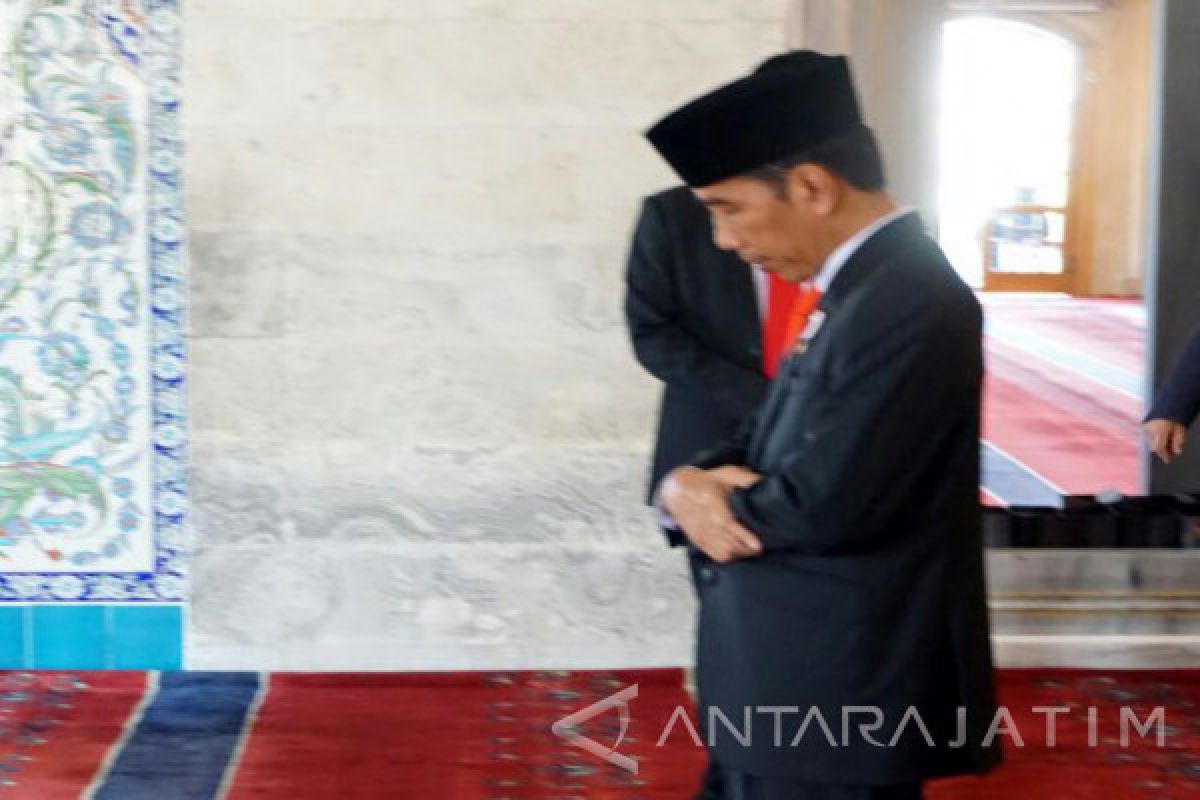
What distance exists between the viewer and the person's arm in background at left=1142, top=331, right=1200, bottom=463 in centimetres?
421

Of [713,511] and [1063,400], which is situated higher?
[713,511]

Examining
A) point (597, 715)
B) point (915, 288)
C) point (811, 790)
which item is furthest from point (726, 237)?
point (597, 715)

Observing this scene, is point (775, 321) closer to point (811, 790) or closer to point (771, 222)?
point (771, 222)

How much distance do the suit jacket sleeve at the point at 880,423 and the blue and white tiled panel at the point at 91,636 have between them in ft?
10.6

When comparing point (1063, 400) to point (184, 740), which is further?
point (1063, 400)

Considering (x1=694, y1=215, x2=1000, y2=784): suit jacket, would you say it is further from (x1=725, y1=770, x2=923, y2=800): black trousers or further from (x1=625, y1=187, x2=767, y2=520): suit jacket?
(x1=625, y1=187, x2=767, y2=520): suit jacket

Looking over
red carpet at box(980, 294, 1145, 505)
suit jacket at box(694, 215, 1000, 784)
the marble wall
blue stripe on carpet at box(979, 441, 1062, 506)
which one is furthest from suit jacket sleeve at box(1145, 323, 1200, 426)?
red carpet at box(980, 294, 1145, 505)

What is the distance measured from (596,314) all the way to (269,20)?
1.12 metres

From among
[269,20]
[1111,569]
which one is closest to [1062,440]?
[1111,569]

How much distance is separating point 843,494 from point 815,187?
0.36 meters

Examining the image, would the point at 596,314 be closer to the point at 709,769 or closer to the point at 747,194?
the point at 709,769

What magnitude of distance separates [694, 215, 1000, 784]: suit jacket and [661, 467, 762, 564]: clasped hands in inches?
0.9

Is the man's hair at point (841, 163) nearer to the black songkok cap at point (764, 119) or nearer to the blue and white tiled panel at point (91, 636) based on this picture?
the black songkok cap at point (764, 119)

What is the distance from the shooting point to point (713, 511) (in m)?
2.23
